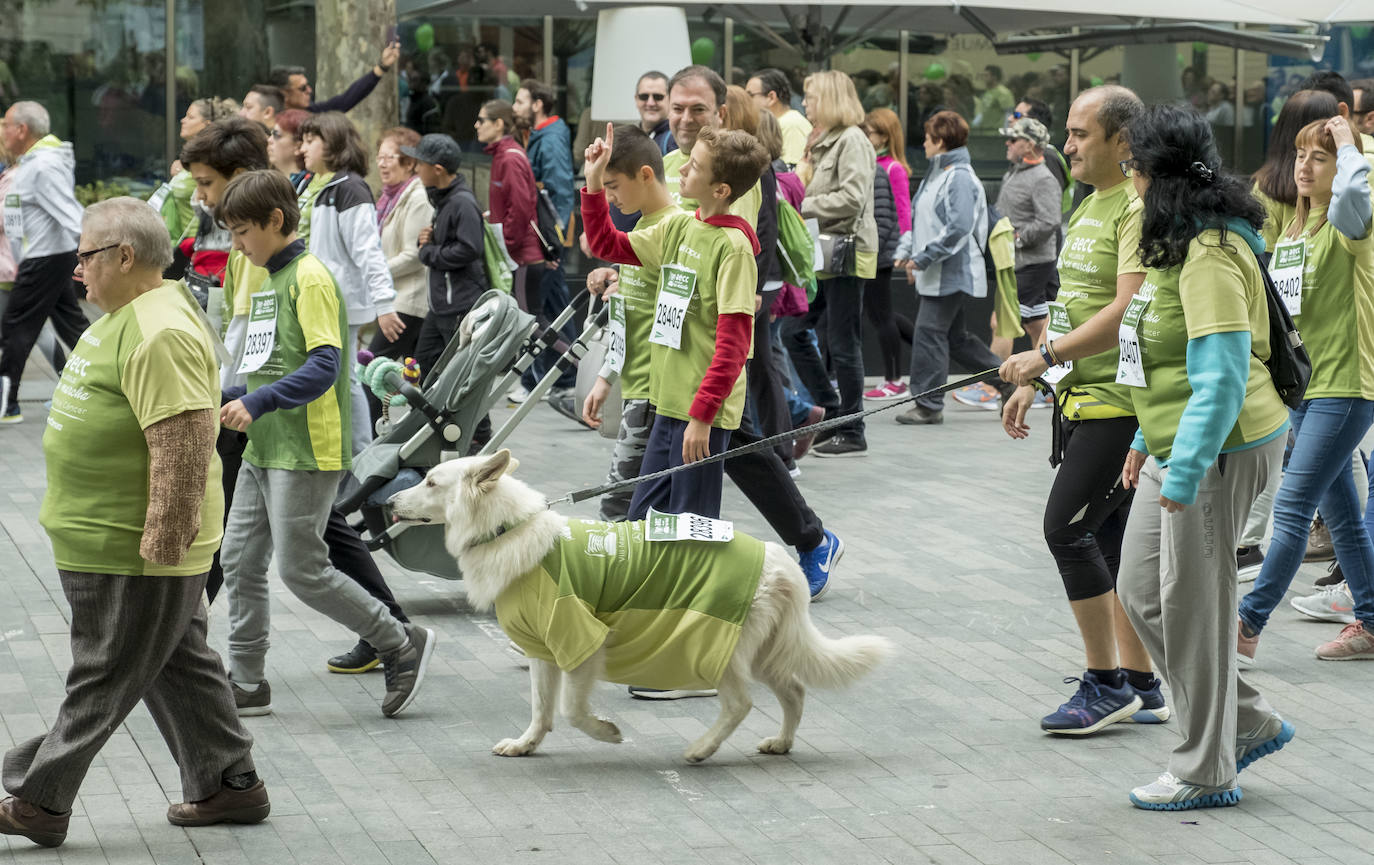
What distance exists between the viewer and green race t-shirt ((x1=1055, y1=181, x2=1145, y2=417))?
5.21 m

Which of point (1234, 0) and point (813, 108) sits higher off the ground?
point (1234, 0)

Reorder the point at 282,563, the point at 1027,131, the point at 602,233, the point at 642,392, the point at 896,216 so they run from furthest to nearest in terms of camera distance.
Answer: the point at 1027,131 < the point at 896,216 < the point at 642,392 < the point at 602,233 < the point at 282,563

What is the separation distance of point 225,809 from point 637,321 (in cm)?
252

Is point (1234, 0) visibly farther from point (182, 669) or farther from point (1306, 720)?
point (182, 669)

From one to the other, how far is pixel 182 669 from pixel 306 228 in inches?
170

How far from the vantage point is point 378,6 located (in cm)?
1401

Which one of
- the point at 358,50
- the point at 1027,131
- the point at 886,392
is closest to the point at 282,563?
the point at 1027,131

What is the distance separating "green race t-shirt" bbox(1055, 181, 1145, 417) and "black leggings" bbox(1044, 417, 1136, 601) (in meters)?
0.07

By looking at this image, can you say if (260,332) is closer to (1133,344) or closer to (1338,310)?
(1133,344)

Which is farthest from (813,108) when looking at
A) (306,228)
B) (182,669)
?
(182,669)

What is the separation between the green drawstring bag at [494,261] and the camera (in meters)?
10.5

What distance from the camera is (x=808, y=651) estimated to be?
5.16 metres

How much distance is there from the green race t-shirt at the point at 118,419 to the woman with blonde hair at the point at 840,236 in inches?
268

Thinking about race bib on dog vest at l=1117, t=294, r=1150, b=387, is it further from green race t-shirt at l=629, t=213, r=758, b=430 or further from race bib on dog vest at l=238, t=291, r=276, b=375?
race bib on dog vest at l=238, t=291, r=276, b=375
